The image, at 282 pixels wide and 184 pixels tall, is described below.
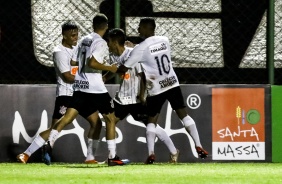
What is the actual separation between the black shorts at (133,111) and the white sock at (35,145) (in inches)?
40.3

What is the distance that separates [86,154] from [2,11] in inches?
88.8

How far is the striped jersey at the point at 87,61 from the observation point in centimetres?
1197

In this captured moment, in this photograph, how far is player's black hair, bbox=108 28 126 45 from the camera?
41.8ft

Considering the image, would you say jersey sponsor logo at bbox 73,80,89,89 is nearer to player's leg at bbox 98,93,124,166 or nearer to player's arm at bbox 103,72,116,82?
player's leg at bbox 98,93,124,166

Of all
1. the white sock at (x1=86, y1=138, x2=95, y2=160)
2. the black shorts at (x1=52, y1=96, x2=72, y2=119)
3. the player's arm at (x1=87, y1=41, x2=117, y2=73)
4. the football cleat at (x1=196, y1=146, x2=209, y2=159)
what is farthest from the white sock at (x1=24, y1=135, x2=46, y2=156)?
the football cleat at (x1=196, y1=146, x2=209, y2=159)

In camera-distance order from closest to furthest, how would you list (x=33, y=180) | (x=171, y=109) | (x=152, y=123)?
(x=33, y=180) → (x=152, y=123) → (x=171, y=109)

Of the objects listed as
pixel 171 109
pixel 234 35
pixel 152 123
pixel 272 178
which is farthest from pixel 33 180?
pixel 234 35

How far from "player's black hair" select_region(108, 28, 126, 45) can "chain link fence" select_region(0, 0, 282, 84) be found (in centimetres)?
94

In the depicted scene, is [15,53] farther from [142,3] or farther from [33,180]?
[33,180]

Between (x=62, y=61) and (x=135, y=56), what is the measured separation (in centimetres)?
96

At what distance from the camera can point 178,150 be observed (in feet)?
43.5

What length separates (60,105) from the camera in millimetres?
12891

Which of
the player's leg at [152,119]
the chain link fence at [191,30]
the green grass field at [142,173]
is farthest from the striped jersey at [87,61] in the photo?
the chain link fence at [191,30]

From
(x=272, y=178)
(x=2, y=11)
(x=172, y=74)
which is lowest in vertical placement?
(x=272, y=178)
